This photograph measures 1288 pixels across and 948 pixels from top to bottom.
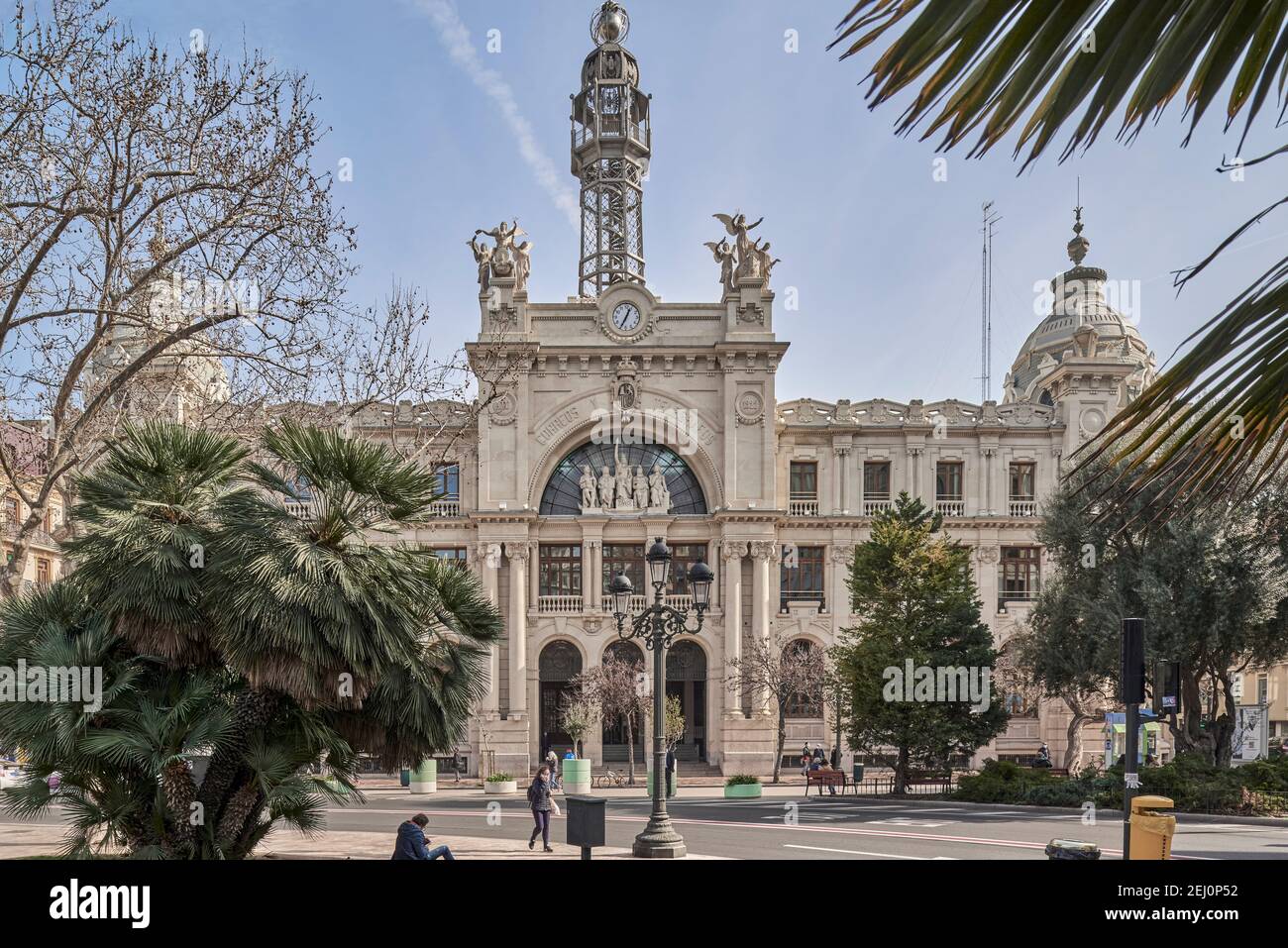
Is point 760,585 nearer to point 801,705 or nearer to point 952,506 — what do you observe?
point 801,705

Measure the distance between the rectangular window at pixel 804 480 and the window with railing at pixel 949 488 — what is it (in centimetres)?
556

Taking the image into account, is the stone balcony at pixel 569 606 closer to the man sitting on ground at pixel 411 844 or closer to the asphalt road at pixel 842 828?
the asphalt road at pixel 842 828

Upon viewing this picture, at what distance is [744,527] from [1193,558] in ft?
61.5

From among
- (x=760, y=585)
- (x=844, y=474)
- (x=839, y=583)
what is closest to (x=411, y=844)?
(x=760, y=585)

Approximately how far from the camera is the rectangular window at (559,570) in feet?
148

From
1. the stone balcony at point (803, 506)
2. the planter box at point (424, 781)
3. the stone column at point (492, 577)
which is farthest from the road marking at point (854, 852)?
the stone balcony at point (803, 506)

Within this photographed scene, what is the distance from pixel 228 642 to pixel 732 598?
3381 centimetres

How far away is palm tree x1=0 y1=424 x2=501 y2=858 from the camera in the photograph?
10995mm

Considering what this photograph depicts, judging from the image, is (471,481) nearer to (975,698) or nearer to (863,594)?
(863,594)

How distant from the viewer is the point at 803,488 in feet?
156

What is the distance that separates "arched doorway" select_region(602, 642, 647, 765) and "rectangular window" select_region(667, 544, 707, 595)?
3.05 m

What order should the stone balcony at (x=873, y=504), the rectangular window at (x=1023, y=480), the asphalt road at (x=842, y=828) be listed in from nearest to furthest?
the asphalt road at (x=842, y=828) → the stone balcony at (x=873, y=504) → the rectangular window at (x=1023, y=480)

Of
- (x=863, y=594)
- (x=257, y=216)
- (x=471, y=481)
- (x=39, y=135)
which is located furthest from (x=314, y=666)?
(x=471, y=481)

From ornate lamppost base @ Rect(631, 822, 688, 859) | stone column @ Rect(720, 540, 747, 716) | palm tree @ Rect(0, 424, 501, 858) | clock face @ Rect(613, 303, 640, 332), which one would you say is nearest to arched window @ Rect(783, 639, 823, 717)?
stone column @ Rect(720, 540, 747, 716)
